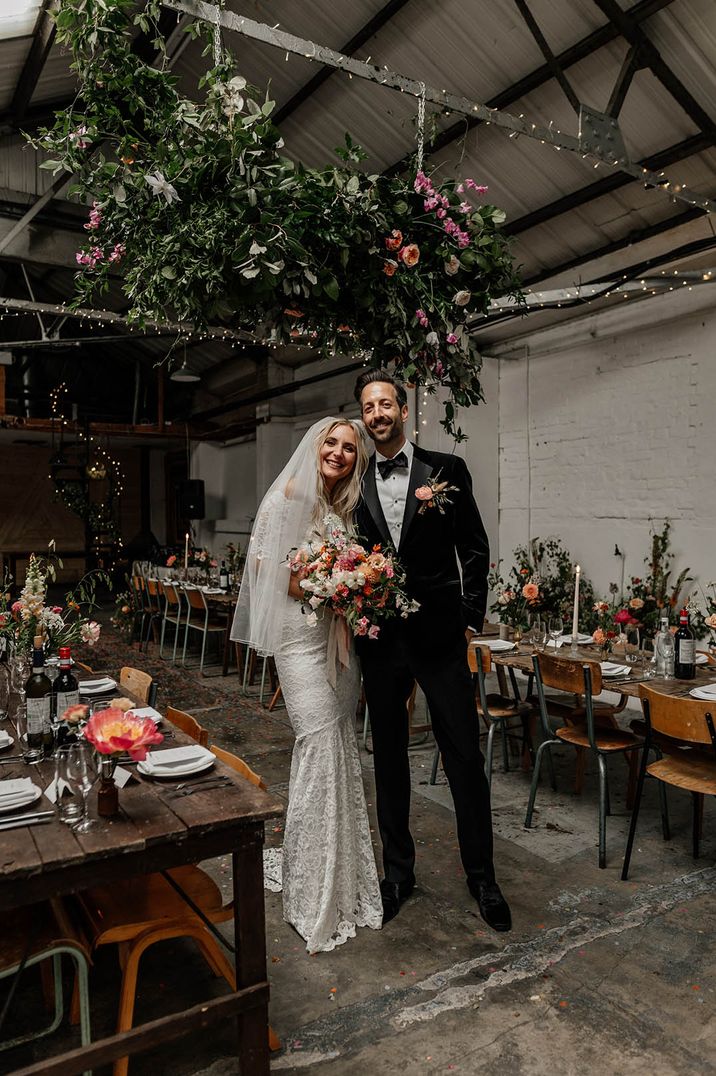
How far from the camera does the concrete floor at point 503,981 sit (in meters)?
A: 2.23

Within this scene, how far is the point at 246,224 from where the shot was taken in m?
2.02

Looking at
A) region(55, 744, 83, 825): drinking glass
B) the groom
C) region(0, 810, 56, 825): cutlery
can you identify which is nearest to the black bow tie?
the groom

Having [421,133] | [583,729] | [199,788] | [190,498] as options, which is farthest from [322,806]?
[190,498]

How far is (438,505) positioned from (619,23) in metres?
3.99

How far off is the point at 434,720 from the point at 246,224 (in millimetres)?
1954

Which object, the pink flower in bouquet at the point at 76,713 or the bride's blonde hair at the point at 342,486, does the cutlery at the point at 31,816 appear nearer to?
the pink flower in bouquet at the point at 76,713

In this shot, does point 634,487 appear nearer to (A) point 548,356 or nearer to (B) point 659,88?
(A) point 548,356

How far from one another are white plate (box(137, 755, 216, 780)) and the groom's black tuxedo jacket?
1032 millimetres

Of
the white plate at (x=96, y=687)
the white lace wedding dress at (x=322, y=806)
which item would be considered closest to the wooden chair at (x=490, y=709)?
the white lace wedding dress at (x=322, y=806)

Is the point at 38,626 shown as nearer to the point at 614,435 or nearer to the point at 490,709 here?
the point at 490,709

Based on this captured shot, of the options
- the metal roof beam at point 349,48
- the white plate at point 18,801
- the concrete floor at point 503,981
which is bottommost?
the concrete floor at point 503,981

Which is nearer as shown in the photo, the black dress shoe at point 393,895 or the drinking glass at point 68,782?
the drinking glass at point 68,782

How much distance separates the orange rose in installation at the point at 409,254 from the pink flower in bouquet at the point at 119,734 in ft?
5.12

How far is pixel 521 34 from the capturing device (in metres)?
5.44
